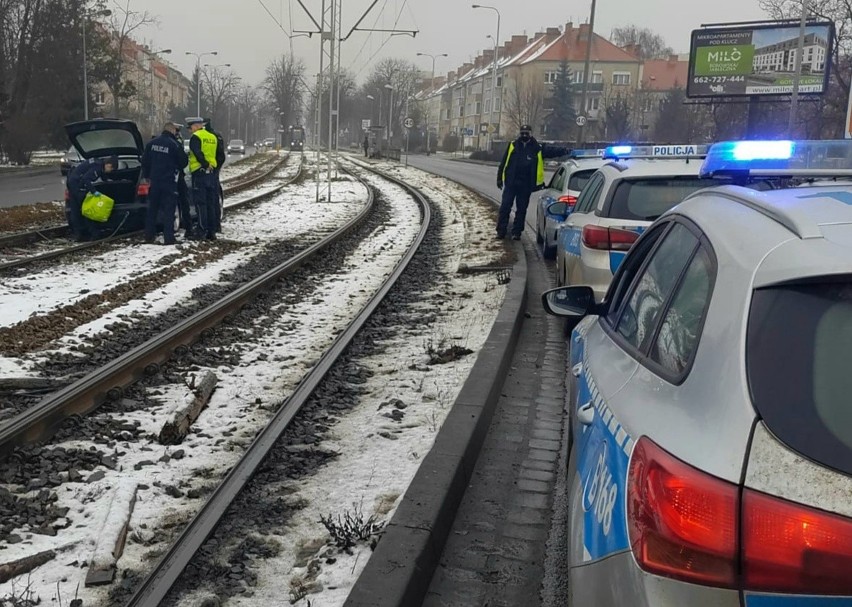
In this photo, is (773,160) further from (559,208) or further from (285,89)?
(285,89)

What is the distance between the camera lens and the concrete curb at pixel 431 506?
3.12m

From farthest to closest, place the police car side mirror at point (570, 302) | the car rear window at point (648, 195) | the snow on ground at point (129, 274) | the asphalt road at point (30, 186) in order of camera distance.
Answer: the asphalt road at point (30, 186) < the snow on ground at point (129, 274) < the car rear window at point (648, 195) < the police car side mirror at point (570, 302)

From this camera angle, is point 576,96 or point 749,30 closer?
point 749,30

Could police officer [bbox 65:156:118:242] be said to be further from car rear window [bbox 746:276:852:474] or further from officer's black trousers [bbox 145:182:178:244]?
car rear window [bbox 746:276:852:474]

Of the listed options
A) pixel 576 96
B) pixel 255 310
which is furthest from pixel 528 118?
pixel 255 310

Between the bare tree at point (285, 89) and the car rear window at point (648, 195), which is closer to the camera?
the car rear window at point (648, 195)

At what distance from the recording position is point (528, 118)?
83.8 meters

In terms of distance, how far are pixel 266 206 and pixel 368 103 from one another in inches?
3788

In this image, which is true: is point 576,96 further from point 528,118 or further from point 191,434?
point 191,434

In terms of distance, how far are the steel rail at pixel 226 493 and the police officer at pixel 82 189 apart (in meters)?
7.87

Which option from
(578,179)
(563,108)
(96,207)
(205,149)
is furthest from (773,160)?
(563,108)

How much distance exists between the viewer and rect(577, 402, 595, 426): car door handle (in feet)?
8.62

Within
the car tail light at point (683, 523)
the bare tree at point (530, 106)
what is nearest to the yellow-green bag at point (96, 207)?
the car tail light at point (683, 523)

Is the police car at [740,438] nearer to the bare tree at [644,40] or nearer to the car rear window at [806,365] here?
the car rear window at [806,365]
